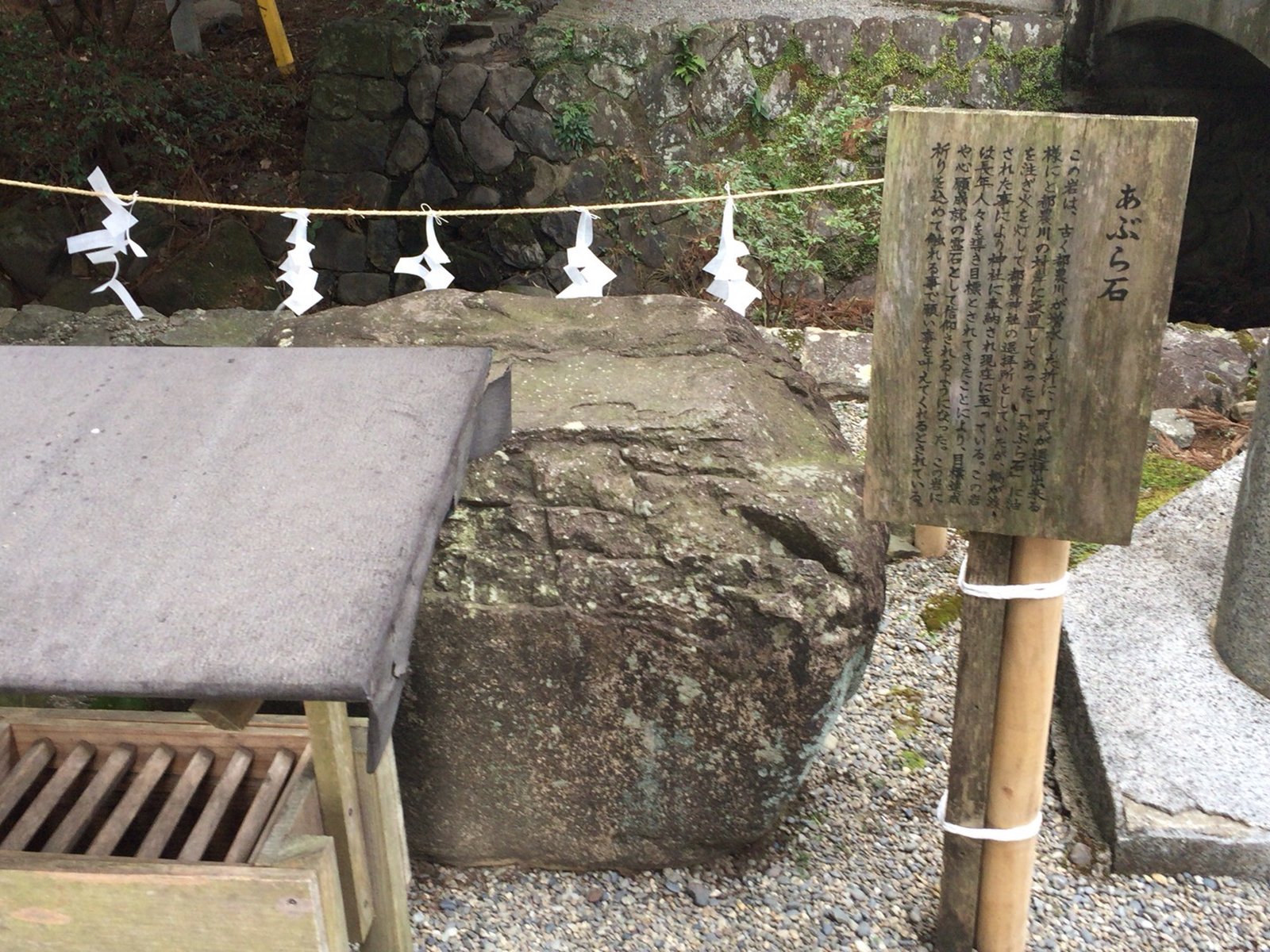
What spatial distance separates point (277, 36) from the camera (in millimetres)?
8305

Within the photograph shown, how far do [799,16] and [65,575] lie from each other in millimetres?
7364

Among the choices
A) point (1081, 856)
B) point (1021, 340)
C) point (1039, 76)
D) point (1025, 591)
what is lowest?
point (1081, 856)

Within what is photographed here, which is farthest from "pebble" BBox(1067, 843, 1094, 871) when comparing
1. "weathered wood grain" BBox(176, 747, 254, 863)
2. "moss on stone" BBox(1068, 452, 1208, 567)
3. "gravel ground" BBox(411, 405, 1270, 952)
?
"weathered wood grain" BBox(176, 747, 254, 863)

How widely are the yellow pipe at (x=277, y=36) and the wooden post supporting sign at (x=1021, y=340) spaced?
25.6ft

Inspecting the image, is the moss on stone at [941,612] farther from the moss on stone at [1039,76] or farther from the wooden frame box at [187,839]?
the moss on stone at [1039,76]

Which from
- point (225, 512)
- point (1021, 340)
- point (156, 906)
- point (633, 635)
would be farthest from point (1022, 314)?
point (156, 906)

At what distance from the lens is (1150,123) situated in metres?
1.75

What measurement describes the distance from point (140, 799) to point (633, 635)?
1.09 meters

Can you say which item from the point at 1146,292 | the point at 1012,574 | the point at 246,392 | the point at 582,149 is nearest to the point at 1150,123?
the point at 1146,292

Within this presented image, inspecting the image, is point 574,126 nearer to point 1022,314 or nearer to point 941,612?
point 941,612

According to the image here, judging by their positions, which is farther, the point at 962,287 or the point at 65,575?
the point at 962,287

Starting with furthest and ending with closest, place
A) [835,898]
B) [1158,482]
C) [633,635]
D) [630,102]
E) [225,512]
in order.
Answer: [630,102] → [1158,482] → [835,898] → [633,635] → [225,512]

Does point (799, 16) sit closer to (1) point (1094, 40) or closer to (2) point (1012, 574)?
(1) point (1094, 40)

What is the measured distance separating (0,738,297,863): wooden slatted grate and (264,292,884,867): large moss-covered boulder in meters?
0.47
